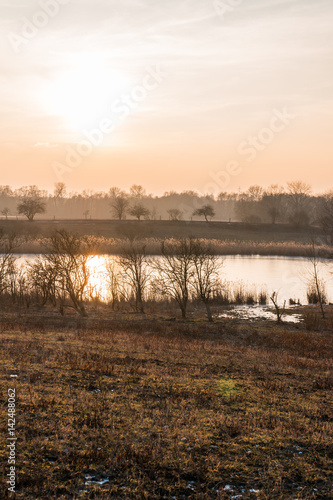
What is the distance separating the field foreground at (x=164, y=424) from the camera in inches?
238

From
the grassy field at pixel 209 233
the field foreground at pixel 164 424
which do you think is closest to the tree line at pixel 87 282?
the field foreground at pixel 164 424

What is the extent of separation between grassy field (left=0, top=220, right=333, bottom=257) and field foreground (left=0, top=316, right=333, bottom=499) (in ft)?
175

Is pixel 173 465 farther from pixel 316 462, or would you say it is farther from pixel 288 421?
pixel 288 421

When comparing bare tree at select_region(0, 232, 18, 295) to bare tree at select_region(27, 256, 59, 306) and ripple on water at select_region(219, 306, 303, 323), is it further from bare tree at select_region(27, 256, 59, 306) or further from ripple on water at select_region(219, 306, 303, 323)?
ripple on water at select_region(219, 306, 303, 323)

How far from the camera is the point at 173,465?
21.3 feet

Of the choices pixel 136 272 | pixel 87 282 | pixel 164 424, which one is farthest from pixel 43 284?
pixel 164 424

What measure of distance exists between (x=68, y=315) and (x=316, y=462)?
20916 millimetres

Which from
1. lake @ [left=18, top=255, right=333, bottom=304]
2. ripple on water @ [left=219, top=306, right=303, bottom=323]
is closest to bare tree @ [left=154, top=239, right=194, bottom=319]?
ripple on water @ [left=219, top=306, right=303, bottom=323]

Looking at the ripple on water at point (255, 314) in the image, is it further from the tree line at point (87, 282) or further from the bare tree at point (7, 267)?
the bare tree at point (7, 267)

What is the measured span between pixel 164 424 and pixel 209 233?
3334 inches

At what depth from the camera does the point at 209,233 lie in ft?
301

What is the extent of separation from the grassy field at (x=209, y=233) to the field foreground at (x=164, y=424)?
53.5 m

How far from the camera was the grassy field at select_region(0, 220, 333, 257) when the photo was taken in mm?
70688

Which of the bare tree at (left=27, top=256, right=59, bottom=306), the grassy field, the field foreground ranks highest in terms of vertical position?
the grassy field
